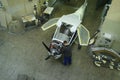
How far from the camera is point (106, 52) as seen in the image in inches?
208

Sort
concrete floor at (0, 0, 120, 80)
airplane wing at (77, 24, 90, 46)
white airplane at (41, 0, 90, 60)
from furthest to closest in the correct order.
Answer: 1. airplane wing at (77, 24, 90, 46)
2. white airplane at (41, 0, 90, 60)
3. concrete floor at (0, 0, 120, 80)

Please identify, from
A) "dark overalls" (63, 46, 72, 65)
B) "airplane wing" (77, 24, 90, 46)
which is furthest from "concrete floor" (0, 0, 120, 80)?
"airplane wing" (77, 24, 90, 46)

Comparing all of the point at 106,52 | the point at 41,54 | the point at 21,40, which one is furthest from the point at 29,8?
the point at 106,52

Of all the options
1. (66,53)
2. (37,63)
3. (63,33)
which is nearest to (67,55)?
(66,53)

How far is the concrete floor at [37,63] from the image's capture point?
4.88 meters

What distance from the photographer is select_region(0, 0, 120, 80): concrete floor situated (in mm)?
4883

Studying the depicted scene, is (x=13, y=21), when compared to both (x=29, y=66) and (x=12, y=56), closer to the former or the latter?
(x=12, y=56)

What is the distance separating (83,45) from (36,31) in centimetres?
197

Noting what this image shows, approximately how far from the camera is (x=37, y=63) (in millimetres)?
5184

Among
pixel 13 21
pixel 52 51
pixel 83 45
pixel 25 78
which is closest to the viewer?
pixel 25 78

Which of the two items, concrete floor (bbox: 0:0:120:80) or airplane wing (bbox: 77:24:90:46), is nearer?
concrete floor (bbox: 0:0:120:80)

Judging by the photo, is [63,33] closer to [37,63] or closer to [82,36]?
[82,36]

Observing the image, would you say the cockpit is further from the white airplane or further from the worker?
the worker

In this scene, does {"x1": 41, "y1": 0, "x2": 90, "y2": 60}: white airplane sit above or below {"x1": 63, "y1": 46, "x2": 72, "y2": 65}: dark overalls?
above
